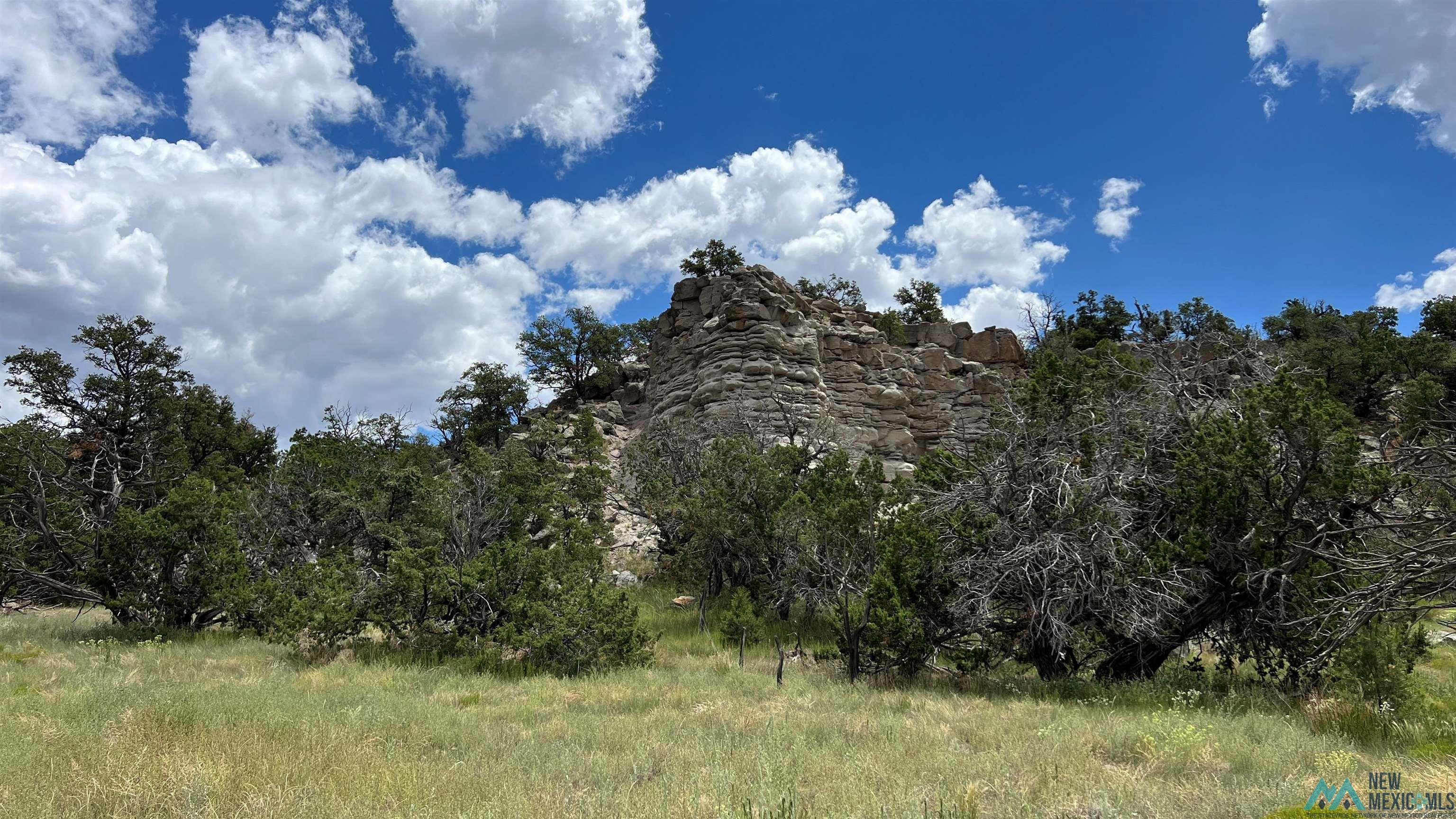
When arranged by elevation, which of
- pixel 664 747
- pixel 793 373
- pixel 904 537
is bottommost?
pixel 664 747

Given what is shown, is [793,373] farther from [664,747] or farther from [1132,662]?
[664,747]

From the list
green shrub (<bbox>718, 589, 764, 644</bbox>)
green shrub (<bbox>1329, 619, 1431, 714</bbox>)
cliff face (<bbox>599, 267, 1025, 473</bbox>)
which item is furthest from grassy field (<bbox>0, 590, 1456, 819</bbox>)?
cliff face (<bbox>599, 267, 1025, 473</bbox>)

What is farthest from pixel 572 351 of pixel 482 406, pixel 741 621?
pixel 741 621

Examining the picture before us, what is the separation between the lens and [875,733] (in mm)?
6969

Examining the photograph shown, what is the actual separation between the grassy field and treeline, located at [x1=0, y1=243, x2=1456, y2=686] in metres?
1.14

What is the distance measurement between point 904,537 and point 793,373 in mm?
22596

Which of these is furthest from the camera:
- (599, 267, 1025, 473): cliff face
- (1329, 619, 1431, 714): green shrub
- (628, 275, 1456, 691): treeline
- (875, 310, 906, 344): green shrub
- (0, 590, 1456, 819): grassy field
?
(875, 310, 906, 344): green shrub

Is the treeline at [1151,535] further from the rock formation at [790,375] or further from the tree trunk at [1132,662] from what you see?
the rock formation at [790,375]

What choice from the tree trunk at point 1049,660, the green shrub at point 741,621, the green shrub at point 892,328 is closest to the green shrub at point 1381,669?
the tree trunk at point 1049,660

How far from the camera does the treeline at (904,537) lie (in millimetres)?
8836

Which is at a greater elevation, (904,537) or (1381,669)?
(904,537)

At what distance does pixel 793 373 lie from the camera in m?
33.1

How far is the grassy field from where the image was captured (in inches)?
179

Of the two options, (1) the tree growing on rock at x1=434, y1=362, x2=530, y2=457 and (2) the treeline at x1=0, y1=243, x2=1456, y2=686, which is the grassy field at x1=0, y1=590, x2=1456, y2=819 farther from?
(1) the tree growing on rock at x1=434, y1=362, x2=530, y2=457
